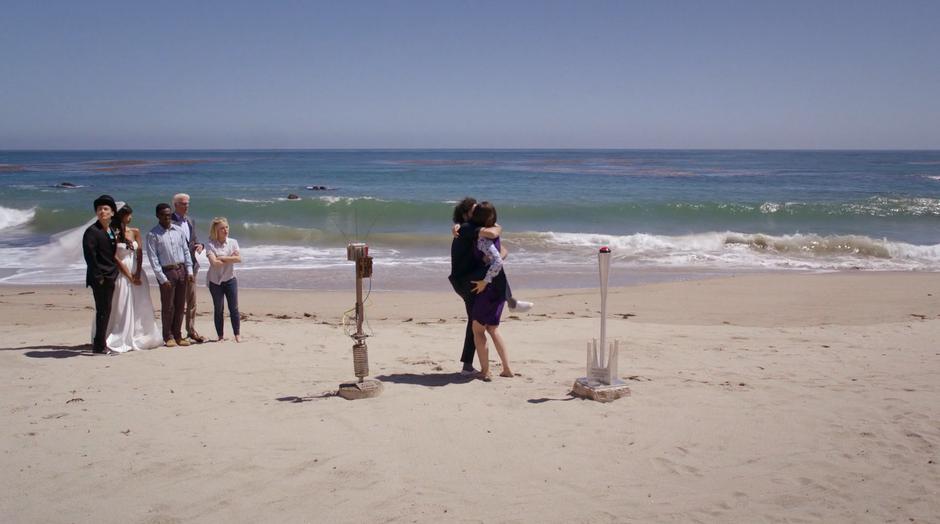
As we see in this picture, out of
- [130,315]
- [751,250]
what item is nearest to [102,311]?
[130,315]

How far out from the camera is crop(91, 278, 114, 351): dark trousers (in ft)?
22.7

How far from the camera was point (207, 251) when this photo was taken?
751 cm

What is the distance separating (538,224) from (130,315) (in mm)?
19711

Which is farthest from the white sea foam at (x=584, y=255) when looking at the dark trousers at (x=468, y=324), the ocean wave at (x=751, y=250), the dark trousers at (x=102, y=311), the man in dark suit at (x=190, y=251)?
the dark trousers at (x=468, y=324)

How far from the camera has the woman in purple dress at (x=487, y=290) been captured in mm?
5789

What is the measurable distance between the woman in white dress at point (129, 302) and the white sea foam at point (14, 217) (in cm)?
1882

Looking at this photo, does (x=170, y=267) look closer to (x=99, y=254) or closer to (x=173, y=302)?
(x=173, y=302)

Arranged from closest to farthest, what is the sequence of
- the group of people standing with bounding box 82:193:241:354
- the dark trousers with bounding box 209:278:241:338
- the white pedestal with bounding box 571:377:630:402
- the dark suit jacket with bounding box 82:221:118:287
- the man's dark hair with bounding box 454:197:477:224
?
the white pedestal with bounding box 571:377:630:402, the man's dark hair with bounding box 454:197:477:224, the dark suit jacket with bounding box 82:221:118:287, the group of people standing with bounding box 82:193:241:354, the dark trousers with bounding box 209:278:241:338

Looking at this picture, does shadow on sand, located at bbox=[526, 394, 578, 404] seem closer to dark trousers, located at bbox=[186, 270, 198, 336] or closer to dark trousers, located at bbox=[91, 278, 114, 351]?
dark trousers, located at bbox=[186, 270, 198, 336]

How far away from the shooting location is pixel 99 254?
6.87 m

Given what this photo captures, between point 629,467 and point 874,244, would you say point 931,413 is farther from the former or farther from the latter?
point 874,244

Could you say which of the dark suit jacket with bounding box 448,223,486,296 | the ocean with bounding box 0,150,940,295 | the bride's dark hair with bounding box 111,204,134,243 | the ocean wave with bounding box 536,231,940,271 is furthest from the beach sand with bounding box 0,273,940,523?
the ocean wave with bounding box 536,231,940,271

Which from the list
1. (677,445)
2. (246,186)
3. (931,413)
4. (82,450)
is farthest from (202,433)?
(246,186)

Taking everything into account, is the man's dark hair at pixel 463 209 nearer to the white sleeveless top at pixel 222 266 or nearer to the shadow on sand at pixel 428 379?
the shadow on sand at pixel 428 379
